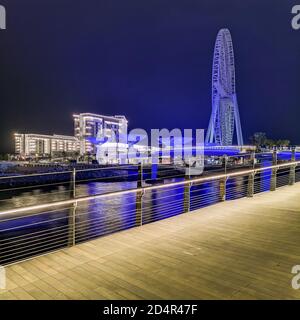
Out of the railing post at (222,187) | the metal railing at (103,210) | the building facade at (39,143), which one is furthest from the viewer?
the building facade at (39,143)

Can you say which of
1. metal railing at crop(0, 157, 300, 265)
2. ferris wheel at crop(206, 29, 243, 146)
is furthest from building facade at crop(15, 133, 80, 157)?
metal railing at crop(0, 157, 300, 265)

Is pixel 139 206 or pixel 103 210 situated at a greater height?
pixel 139 206

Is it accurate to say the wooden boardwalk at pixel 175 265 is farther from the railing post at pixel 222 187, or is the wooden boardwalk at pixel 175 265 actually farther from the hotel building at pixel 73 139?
the hotel building at pixel 73 139

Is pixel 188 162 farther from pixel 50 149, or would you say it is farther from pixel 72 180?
pixel 50 149

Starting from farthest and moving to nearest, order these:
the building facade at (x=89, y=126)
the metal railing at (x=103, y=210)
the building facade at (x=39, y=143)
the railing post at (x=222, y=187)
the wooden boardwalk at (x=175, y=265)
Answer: the building facade at (x=39, y=143), the building facade at (x=89, y=126), the railing post at (x=222, y=187), the metal railing at (x=103, y=210), the wooden boardwalk at (x=175, y=265)

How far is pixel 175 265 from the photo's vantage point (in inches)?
103

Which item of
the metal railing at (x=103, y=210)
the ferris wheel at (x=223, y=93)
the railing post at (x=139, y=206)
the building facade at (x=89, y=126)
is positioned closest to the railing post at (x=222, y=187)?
the metal railing at (x=103, y=210)

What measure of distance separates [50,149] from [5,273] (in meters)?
108

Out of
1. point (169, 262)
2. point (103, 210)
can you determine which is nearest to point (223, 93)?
point (103, 210)

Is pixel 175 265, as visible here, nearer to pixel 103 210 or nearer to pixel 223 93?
pixel 103 210

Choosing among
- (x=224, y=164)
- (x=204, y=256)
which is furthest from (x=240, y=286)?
(x=224, y=164)

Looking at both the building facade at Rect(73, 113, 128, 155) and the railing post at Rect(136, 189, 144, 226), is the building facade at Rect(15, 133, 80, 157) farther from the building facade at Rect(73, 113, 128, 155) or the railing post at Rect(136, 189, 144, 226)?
the railing post at Rect(136, 189, 144, 226)

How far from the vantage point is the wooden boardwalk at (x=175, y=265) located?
2145mm

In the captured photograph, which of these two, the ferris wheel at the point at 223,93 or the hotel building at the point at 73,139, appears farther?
the hotel building at the point at 73,139
